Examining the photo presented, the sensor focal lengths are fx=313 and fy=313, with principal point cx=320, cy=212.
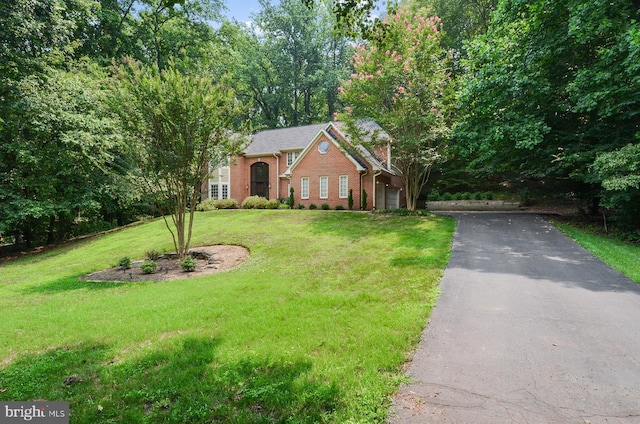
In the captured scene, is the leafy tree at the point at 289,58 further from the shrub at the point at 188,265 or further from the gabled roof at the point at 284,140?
the shrub at the point at 188,265

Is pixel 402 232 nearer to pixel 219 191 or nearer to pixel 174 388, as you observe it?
pixel 174 388

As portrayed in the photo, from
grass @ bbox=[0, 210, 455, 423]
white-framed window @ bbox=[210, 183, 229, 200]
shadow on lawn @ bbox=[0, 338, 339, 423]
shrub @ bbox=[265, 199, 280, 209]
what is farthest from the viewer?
white-framed window @ bbox=[210, 183, 229, 200]

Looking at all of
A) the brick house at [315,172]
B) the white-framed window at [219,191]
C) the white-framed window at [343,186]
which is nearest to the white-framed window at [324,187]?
the brick house at [315,172]

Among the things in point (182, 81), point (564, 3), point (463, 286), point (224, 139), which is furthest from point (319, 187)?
point (463, 286)

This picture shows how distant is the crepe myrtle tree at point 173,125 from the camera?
385 inches

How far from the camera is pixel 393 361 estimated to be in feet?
11.9

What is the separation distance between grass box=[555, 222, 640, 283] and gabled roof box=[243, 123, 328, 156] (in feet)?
63.0

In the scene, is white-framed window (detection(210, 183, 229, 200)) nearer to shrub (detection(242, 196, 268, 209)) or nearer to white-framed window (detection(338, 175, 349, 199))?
shrub (detection(242, 196, 268, 209))

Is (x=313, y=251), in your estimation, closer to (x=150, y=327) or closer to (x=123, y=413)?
(x=150, y=327)

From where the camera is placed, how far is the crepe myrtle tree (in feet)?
32.0

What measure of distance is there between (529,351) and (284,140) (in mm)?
26534

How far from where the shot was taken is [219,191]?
2967cm

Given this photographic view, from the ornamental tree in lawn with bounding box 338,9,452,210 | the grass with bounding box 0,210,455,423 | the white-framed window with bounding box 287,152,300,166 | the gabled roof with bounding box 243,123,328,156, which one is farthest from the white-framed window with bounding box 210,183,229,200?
the grass with bounding box 0,210,455,423

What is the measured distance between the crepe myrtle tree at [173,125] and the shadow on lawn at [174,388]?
7.34 m
